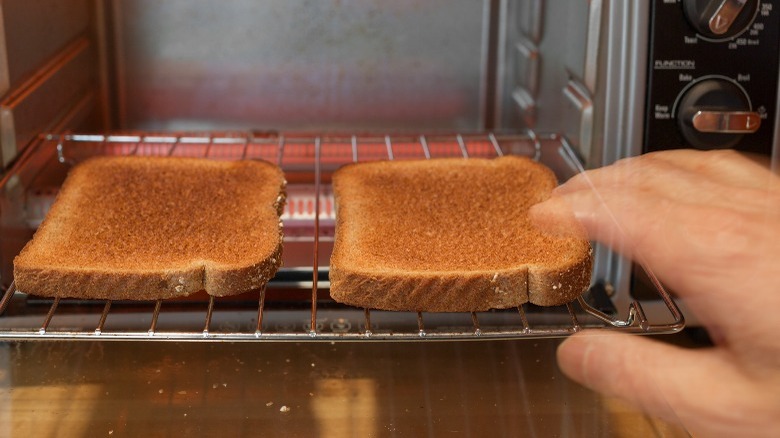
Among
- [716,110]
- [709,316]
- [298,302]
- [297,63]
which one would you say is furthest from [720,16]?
[297,63]

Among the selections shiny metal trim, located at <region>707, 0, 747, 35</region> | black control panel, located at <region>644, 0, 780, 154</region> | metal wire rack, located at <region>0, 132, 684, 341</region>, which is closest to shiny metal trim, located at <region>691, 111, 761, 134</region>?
black control panel, located at <region>644, 0, 780, 154</region>

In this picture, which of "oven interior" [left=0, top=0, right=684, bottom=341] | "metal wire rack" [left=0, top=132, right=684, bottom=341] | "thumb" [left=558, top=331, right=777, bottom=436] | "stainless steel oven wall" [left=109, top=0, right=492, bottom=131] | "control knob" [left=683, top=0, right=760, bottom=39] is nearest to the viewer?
"thumb" [left=558, top=331, right=777, bottom=436]

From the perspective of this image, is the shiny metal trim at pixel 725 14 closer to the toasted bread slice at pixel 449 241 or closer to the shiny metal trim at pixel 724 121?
the shiny metal trim at pixel 724 121

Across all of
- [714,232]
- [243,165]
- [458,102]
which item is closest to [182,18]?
[243,165]

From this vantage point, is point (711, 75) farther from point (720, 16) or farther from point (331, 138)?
point (331, 138)

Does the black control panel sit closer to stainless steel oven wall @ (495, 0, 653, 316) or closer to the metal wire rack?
stainless steel oven wall @ (495, 0, 653, 316)

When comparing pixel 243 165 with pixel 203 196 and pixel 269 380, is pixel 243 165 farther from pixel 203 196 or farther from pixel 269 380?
pixel 269 380

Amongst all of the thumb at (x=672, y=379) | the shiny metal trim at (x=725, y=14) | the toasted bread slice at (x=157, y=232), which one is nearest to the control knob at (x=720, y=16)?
the shiny metal trim at (x=725, y=14)
